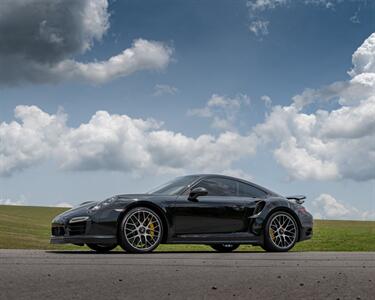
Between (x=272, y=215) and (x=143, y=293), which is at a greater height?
(x=272, y=215)

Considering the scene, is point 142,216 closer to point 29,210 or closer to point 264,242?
point 264,242

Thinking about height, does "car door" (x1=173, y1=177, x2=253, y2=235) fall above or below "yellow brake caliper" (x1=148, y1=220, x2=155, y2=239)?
above

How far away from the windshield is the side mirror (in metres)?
0.32

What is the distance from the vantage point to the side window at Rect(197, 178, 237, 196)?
479 inches

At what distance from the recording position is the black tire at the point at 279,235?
477 inches

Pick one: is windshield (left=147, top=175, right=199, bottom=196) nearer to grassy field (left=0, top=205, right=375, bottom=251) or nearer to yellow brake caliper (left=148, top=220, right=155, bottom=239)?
yellow brake caliper (left=148, top=220, right=155, bottom=239)

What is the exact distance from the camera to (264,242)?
12.1 metres

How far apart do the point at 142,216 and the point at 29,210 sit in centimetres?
4556

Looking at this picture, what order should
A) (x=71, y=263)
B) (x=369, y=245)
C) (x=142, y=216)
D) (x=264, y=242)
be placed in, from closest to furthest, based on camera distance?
(x=71, y=263), (x=142, y=216), (x=264, y=242), (x=369, y=245)

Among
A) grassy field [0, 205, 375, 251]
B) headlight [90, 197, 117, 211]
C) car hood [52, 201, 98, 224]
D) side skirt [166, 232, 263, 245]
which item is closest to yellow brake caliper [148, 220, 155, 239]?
side skirt [166, 232, 263, 245]

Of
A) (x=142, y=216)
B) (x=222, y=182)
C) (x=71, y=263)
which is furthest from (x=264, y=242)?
(x=71, y=263)

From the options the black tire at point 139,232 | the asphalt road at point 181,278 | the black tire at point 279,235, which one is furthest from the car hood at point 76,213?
the black tire at point 279,235

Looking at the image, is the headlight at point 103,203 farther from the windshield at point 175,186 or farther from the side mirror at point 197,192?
the side mirror at point 197,192

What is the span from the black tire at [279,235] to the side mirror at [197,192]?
1.51m
